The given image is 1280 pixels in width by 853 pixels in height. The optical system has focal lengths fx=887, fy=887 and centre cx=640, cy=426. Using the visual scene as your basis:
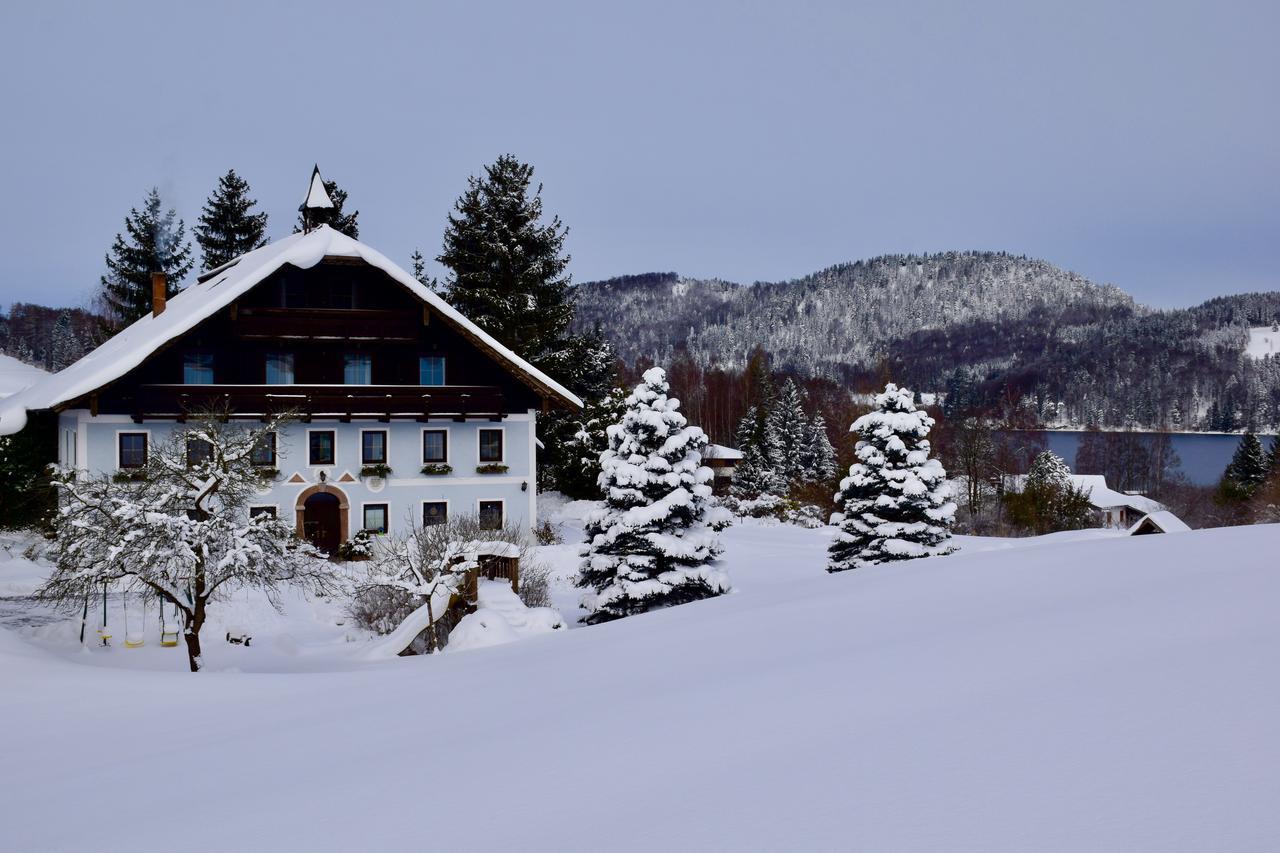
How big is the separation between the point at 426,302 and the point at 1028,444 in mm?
60202

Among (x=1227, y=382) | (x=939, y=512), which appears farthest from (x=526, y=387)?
(x=1227, y=382)

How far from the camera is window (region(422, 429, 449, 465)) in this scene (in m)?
28.2

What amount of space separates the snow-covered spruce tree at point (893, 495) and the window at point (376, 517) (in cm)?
1369

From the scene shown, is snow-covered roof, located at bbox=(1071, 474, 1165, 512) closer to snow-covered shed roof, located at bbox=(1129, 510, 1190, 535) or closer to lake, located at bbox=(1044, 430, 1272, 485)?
lake, located at bbox=(1044, 430, 1272, 485)

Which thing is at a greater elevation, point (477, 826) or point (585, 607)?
point (477, 826)

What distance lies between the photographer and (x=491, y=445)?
28891 mm

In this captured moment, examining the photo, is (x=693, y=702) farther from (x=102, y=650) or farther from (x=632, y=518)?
(x=102, y=650)

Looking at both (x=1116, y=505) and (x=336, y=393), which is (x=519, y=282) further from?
(x=1116, y=505)

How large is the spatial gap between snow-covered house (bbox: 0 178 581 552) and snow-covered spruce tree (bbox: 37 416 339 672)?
11.5 meters

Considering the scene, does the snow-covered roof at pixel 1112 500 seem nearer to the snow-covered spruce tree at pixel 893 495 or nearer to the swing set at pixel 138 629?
the snow-covered spruce tree at pixel 893 495

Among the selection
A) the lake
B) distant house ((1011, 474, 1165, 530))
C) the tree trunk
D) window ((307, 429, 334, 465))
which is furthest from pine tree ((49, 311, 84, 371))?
the lake

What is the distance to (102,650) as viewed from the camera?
1542 centimetres

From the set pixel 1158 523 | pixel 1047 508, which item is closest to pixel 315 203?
pixel 1158 523

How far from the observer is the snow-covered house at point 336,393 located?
2519 centimetres
